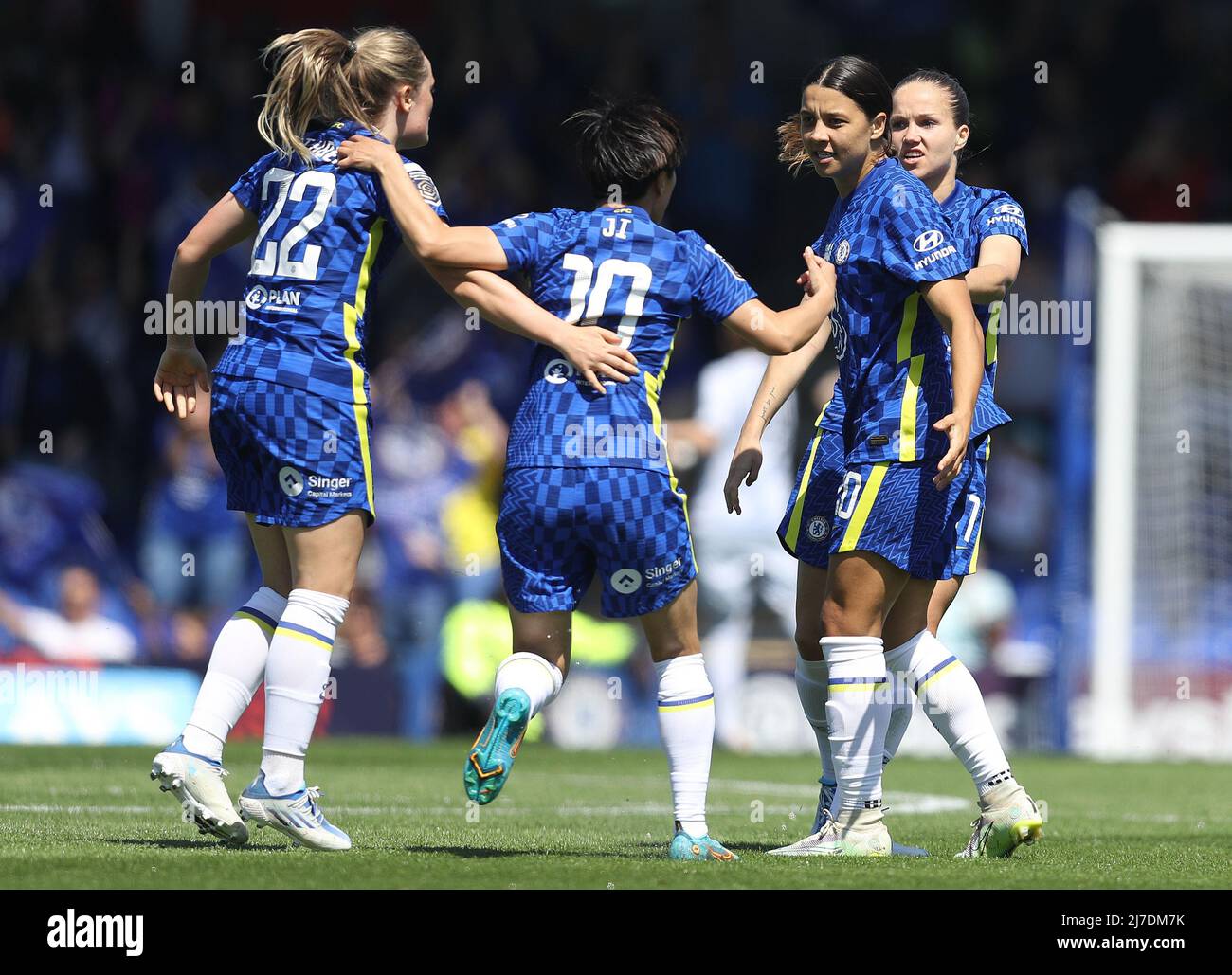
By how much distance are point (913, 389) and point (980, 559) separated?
7567 millimetres

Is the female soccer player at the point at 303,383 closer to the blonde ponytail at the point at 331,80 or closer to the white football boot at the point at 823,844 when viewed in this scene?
the blonde ponytail at the point at 331,80

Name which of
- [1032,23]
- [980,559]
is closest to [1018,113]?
[1032,23]

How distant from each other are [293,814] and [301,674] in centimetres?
35

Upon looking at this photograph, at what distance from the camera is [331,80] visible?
4.99 m

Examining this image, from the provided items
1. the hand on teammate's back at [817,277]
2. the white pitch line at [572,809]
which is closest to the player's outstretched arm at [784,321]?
the hand on teammate's back at [817,277]

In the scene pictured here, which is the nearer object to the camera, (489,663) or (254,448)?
(254,448)

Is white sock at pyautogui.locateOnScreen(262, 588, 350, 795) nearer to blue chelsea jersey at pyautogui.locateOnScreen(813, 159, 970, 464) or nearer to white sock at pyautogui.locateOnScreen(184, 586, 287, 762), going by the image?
white sock at pyautogui.locateOnScreen(184, 586, 287, 762)

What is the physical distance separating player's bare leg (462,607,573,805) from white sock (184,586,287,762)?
70 centimetres

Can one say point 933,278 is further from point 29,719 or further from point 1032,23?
point 1032,23

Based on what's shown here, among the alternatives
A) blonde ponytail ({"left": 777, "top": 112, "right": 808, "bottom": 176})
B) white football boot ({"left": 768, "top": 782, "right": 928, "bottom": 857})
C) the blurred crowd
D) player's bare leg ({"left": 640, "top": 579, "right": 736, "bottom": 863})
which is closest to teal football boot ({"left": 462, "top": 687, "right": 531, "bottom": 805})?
player's bare leg ({"left": 640, "top": 579, "right": 736, "bottom": 863})

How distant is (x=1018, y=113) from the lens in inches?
583

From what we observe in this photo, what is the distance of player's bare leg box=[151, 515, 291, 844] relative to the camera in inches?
188

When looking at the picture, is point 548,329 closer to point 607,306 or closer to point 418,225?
point 607,306

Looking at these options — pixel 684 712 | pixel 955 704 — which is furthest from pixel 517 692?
pixel 955 704
